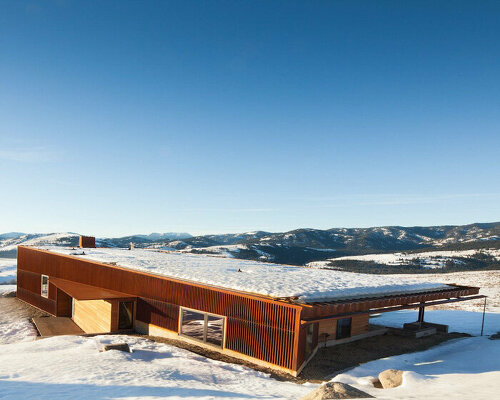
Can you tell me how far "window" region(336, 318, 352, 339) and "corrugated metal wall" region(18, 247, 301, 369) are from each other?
15.3 ft

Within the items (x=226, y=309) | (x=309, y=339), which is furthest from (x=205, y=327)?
(x=309, y=339)

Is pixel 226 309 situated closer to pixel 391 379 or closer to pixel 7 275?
pixel 391 379

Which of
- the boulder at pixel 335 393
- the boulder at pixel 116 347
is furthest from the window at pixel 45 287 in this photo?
the boulder at pixel 335 393

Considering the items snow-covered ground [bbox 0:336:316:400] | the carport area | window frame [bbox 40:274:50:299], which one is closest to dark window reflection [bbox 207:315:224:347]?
snow-covered ground [bbox 0:336:316:400]

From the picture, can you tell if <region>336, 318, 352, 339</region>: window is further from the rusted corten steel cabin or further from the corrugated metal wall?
the corrugated metal wall

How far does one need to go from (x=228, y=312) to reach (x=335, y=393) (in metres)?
5.99

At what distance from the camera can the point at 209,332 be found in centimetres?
1479

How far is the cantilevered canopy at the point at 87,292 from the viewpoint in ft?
60.8

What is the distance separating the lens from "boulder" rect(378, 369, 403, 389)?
34.4 ft

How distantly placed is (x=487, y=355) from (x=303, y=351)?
7.48 meters

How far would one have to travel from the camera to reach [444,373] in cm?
1191

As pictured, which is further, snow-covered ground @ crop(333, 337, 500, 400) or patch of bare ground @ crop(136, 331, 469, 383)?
patch of bare ground @ crop(136, 331, 469, 383)

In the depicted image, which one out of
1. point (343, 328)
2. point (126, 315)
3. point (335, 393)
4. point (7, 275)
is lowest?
point (7, 275)

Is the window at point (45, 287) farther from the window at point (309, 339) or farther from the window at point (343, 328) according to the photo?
the window at point (343, 328)
